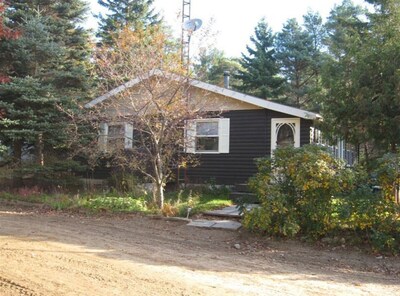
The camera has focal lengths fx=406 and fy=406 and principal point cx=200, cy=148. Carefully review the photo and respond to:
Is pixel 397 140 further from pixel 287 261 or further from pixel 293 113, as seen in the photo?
pixel 287 261

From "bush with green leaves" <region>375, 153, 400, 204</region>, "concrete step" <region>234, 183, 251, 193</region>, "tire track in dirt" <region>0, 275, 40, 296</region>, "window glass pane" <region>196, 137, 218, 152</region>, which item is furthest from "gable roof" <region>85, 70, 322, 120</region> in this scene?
"tire track in dirt" <region>0, 275, 40, 296</region>

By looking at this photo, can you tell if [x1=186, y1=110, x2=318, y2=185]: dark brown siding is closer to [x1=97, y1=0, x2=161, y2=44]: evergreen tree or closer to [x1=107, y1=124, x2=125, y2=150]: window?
[x1=107, y1=124, x2=125, y2=150]: window

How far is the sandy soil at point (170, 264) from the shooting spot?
4672 mm

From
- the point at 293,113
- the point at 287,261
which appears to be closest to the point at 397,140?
the point at 293,113

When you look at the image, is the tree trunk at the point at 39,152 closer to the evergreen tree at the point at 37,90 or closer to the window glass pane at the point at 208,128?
the evergreen tree at the point at 37,90

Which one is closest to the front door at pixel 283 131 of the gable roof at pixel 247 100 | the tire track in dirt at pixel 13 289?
the gable roof at pixel 247 100

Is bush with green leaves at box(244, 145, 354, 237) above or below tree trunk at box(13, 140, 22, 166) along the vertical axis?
below

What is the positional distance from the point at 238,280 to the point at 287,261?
1.50 meters

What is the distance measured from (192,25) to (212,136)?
15.0 feet

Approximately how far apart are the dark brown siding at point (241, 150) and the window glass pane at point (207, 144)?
25 centimetres

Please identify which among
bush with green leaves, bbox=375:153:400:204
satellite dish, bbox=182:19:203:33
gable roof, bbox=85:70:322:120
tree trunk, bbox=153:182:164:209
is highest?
satellite dish, bbox=182:19:203:33

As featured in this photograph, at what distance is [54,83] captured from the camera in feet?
50.6

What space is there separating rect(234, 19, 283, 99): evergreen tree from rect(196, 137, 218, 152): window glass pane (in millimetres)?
17681

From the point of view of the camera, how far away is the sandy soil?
184 inches
